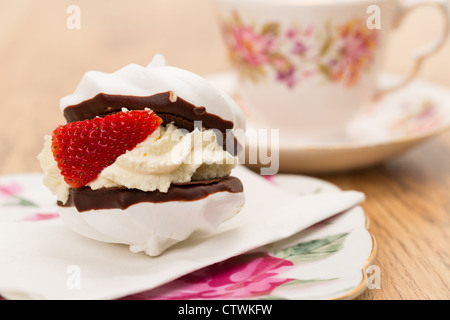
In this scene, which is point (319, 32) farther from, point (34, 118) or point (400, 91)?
point (34, 118)

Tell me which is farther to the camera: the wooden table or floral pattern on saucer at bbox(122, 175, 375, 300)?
the wooden table

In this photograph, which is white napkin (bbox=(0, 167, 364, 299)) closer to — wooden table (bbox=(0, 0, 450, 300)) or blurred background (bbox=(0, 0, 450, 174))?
wooden table (bbox=(0, 0, 450, 300))

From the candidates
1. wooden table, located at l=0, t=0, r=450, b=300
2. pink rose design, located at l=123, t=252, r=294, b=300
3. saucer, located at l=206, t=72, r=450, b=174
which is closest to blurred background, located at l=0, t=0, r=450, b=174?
wooden table, located at l=0, t=0, r=450, b=300

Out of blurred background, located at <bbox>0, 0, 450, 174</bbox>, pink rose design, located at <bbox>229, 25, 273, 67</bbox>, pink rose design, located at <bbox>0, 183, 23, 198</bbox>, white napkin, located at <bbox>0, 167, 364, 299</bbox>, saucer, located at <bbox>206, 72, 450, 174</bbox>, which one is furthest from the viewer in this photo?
blurred background, located at <bbox>0, 0, 450, 174</bbox>

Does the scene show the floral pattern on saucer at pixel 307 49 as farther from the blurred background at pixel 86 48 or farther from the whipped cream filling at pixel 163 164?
the whipped cream filling at pixel 163 164

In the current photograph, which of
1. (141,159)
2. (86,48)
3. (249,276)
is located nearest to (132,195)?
(141,159)

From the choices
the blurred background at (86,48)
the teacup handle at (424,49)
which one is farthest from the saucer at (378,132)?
the blurred background at (86,48)

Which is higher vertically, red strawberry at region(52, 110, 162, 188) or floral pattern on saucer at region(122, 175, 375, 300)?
red strawberry at region(52, 110, 162, 188)
